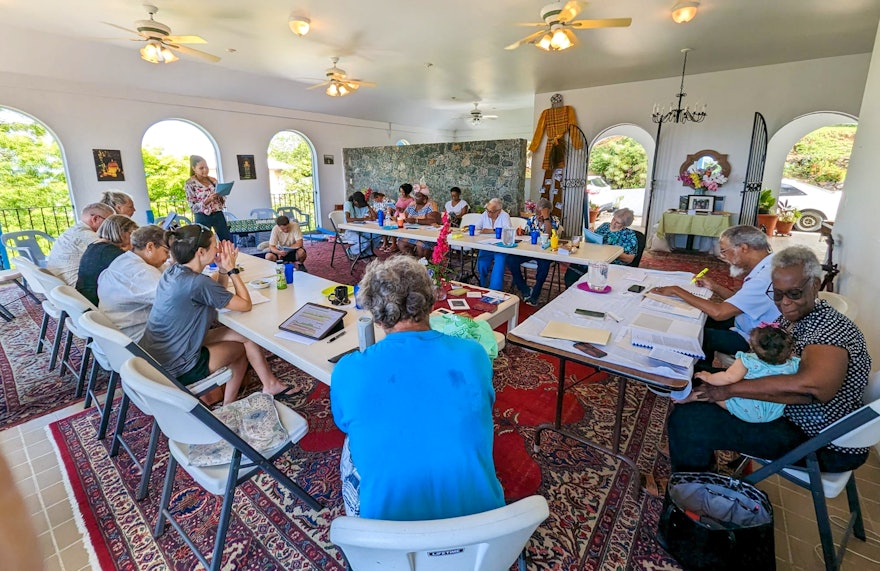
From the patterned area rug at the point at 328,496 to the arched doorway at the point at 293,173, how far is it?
782cm

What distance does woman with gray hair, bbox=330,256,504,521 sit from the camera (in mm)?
938

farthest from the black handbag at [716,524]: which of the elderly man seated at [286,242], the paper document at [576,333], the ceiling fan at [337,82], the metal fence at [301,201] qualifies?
the metal fence at [301,201]

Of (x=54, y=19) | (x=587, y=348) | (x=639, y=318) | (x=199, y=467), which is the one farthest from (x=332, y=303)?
(x=54, y=19)

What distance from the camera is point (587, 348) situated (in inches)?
61.8

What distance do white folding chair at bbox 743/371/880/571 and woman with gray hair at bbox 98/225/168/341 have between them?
112 inches

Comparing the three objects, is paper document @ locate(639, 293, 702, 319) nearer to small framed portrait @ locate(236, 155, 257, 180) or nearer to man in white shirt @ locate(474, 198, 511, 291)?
man in white shirt @ locate(474, 198, 511, 291)

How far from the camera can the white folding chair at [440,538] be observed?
2.25 feet

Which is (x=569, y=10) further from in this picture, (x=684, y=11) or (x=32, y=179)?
(x=32, y=179)

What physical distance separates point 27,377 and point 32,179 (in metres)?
5.90

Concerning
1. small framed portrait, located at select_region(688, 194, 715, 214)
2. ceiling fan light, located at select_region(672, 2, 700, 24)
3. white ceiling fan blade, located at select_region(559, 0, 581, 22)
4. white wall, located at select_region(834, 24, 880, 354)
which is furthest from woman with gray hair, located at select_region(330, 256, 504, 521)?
small framed portrait, located at select_region(688, 194, 715, 214)

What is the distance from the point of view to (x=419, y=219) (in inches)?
221

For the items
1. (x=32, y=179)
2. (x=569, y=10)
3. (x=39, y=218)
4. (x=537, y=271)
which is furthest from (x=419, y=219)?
(x=32, y=179)

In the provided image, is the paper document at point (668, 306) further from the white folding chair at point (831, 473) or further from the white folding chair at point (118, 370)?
the white folding chair at point (118, 370)

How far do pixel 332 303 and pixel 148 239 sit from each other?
1.08m
